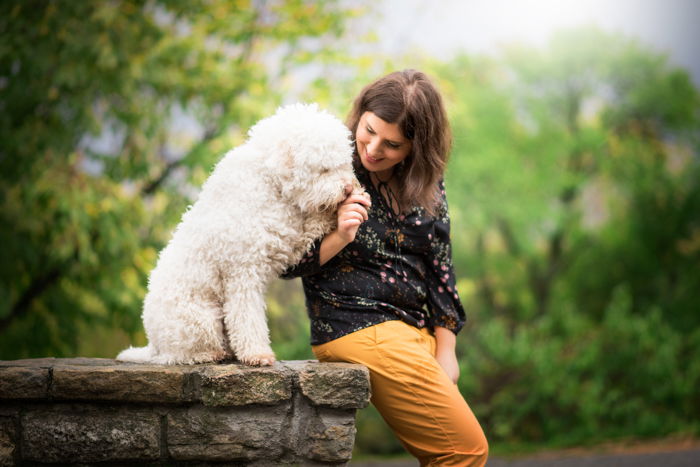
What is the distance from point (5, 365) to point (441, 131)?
6.33 ft

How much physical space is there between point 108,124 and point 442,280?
4.30m

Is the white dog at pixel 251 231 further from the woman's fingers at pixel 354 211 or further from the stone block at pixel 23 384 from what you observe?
the stone block at pixel 23 384

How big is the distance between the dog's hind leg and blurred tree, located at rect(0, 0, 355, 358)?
3.15 metres

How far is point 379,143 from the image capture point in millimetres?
2459

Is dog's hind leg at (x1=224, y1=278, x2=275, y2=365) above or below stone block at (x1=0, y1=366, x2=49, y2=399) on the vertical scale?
above

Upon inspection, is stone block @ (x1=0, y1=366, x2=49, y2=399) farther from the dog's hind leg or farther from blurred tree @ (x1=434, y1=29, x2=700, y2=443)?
blurred tree @ (x1=434, y1=29, x2=700, y2=443)

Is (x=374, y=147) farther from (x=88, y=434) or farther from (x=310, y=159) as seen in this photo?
(x=88, y=434)

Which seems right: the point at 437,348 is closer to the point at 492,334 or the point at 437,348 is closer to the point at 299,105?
the point at 299,105

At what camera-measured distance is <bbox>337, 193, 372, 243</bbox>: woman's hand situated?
2.24 metres

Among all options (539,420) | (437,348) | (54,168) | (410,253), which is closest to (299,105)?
(410,253)

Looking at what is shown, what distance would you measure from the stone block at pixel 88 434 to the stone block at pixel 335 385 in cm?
58

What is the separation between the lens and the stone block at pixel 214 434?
2348 mm

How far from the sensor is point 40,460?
91.4 inches

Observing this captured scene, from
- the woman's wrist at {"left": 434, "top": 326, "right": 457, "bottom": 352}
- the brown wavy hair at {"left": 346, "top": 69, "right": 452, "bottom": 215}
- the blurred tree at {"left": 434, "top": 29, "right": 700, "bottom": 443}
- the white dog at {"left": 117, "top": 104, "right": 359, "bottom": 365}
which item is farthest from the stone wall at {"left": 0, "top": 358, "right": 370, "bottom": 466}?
the blurred tree at {"left": 434, "top": 29, "right": 700, "bottom": 443}
